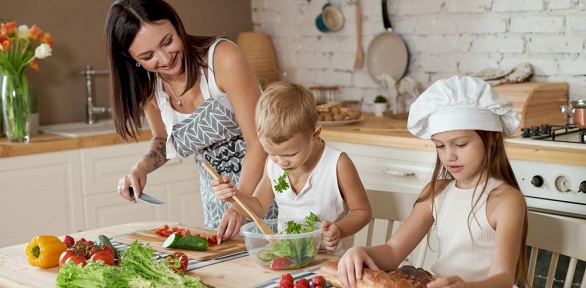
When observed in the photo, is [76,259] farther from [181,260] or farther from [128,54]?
[128,54]

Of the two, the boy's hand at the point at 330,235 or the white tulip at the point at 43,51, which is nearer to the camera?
the boy's hand at the point at 330,235

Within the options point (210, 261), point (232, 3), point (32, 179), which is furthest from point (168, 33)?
point (232, 3)

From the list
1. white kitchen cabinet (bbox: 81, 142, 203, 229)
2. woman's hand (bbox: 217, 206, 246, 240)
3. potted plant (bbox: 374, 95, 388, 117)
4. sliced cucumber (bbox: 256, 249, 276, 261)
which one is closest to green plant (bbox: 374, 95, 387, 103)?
potted plant (bbox: 374, 95, 388, 117)

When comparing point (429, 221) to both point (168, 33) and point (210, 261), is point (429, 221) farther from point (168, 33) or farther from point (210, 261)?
point (168, 33)

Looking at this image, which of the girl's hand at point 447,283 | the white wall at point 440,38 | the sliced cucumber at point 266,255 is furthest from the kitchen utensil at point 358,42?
the girl's hand at point 447,283

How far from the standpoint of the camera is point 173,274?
5.20 ft

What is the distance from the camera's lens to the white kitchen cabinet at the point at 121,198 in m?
3.62

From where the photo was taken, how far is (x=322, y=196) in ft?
6.80

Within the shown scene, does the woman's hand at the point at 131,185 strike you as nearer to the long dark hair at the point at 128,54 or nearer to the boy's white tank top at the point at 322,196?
the long dark hair at the point at 128,54

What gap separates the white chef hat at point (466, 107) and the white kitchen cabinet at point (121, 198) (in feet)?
7.40

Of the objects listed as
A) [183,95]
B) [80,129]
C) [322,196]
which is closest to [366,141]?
[183,95]

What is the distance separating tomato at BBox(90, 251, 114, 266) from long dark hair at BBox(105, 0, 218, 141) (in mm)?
637

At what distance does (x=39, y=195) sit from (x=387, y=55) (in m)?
1.81

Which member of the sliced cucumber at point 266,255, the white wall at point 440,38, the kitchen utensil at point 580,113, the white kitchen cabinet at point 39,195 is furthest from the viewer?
the white kitchen cabinet at point 39,195
